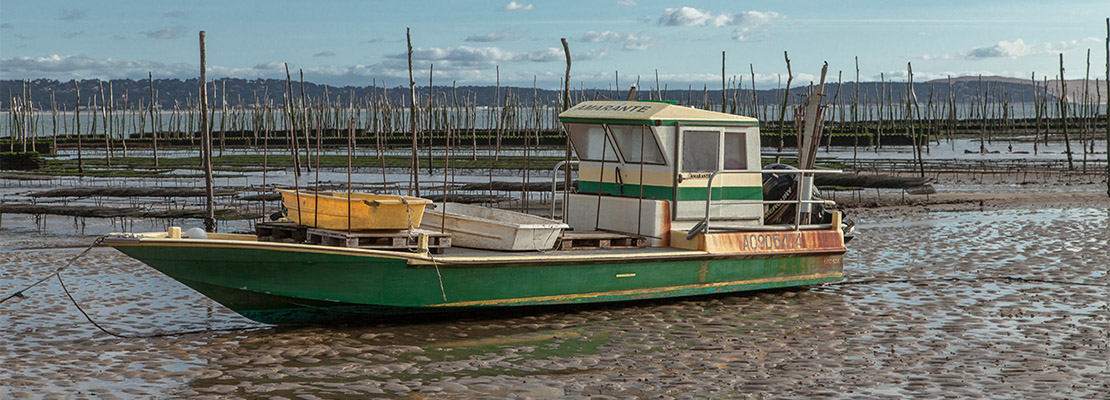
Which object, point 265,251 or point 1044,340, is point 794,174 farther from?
point 265,251

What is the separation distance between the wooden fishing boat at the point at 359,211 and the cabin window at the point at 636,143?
9.52 feet

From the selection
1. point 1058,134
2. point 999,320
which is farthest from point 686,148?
point 1058,134

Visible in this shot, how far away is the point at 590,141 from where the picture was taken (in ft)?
42.3

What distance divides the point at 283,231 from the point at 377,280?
1.53 metres

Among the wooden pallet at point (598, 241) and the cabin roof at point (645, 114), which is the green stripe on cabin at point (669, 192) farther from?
the cabin roof at point (645, 114)

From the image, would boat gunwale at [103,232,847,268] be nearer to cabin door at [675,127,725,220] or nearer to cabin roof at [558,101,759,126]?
cabin door at [675,127,725,220]

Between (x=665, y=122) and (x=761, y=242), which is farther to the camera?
(x=761, y=242)

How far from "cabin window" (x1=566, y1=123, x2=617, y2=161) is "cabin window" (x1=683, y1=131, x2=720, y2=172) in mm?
936

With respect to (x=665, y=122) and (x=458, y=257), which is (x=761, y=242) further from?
(x=458, y=257)

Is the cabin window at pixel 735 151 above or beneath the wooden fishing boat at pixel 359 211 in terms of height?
above

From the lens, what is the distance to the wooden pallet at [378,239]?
10.1 meters

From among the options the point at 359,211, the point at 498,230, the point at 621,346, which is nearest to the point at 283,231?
the point at 359,211

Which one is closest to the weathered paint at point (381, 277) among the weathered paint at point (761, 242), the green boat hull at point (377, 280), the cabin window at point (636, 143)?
the green boat hull at point (377, 280)

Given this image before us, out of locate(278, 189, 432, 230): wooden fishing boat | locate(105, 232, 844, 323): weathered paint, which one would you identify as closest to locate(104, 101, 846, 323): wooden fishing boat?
locate(105, 232, 844, 323): weathered paint
